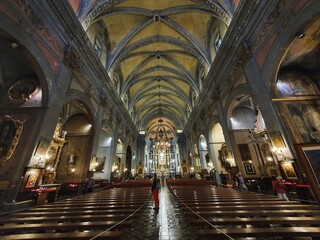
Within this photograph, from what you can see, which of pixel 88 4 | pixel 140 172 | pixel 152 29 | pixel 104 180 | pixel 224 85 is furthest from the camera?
pixel 140 172

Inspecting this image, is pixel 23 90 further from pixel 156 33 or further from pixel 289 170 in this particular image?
pixel 289 170

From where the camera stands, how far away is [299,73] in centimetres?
670

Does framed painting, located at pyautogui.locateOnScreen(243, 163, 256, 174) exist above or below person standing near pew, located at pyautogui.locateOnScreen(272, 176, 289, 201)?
above

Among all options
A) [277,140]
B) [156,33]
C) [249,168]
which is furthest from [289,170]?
[156,33]

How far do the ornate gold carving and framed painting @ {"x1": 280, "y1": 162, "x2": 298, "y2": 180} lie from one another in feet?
32.8

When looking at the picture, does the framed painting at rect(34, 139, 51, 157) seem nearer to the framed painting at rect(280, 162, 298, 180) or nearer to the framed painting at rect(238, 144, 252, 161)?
the framed painting at rect(280, 162, 298, 180)

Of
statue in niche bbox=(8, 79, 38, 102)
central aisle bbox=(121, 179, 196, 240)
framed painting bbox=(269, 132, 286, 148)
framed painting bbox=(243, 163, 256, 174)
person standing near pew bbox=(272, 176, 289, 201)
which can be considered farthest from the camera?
framed painting bbox=(243, 163, 256, 174)

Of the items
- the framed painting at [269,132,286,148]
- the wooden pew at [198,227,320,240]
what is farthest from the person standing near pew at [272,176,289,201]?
the wooden pew at [198,227,320,240]

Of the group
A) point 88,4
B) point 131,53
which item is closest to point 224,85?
point 131,53

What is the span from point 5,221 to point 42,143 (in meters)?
3.87

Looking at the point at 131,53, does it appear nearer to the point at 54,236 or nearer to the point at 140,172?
the point at 54,236

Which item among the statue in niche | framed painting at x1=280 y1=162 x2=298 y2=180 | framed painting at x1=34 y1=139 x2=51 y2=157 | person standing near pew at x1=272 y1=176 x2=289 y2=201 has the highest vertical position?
the statue in niche

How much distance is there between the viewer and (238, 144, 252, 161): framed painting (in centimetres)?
930

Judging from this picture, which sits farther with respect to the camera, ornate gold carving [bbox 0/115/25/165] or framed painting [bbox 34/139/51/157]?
framed painting [bbox 34/139/51/157]
